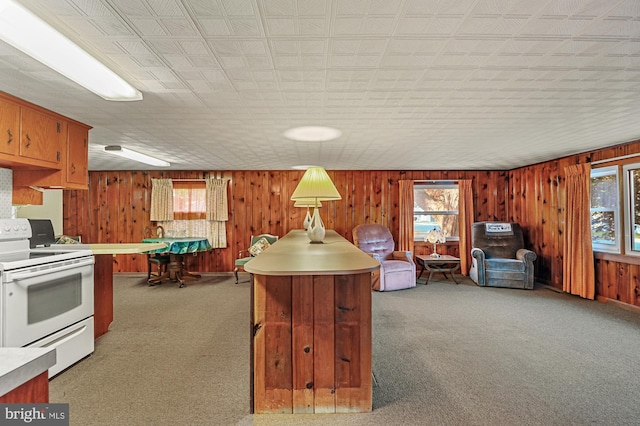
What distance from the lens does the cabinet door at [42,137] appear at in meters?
2.53

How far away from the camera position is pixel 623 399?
2.06m

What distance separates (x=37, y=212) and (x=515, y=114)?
773cm

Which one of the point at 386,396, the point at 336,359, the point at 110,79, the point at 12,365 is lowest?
the point at 386,396

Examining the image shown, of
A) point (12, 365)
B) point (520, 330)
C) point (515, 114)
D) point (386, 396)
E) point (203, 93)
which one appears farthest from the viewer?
point (520, 330)

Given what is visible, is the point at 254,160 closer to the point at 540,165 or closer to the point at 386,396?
the point at 386,396

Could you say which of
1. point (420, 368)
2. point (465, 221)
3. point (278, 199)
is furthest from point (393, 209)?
point (420, 368)

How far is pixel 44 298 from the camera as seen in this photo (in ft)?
7.52

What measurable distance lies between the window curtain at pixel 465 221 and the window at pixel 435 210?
19 cm

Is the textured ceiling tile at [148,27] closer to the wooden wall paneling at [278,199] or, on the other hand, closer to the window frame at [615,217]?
the wooden wall paneling at [278,199]

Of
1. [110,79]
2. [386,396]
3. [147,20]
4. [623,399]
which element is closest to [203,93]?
[110,79]

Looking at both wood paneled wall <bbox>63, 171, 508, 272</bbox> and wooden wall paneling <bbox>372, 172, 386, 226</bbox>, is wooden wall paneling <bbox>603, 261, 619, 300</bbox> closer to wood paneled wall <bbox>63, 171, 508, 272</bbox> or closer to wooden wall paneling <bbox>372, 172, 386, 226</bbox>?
wood paneled wall <bbox>63, 171, 508, 272</bbox>

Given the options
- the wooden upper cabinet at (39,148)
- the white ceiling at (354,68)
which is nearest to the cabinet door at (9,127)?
the wooden upper cabinet at (39,148)

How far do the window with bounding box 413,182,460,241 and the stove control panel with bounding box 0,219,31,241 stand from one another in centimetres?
596

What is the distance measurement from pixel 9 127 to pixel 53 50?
1.30 metres
